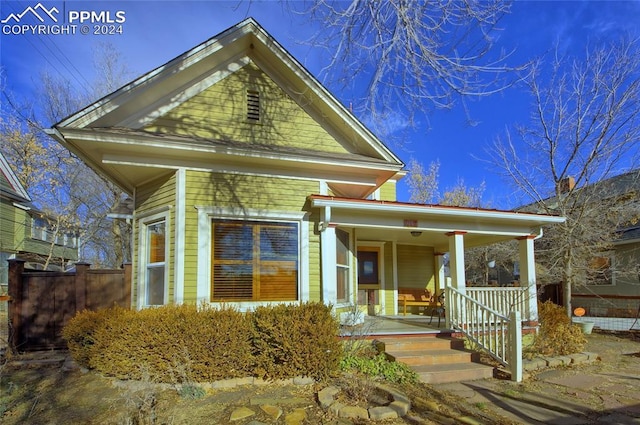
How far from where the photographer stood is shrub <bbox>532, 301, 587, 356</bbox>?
8.48m

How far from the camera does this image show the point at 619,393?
20.9 ft

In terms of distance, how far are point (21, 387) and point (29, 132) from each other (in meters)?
17.5

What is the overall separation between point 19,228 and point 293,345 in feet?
66.2

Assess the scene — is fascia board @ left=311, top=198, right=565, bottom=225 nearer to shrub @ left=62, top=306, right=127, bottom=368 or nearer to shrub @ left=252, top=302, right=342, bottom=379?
shrub @ left=252, top=302, right=342, bottom=379

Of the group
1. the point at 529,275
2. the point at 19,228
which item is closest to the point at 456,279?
the point at 529,275

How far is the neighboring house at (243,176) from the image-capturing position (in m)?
7.25

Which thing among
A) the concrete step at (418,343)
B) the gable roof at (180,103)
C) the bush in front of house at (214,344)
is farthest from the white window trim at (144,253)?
the concrete step at (418,343)

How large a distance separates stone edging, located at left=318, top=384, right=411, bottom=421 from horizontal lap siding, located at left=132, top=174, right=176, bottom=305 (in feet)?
11.4

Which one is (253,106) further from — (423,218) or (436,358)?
(436,358)

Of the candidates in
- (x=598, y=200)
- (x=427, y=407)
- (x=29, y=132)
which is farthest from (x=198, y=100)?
(x=29, y=132)

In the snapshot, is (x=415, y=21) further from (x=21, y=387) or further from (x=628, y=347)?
(x=628, y=347)

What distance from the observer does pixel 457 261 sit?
8.66 m

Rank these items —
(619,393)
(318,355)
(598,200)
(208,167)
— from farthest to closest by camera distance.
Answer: (598,200), (208,167), (619,393), (318,355)

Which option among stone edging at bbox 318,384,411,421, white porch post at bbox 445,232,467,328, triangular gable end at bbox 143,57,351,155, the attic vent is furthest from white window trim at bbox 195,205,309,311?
white porch post at bbox 445,232,467,328
